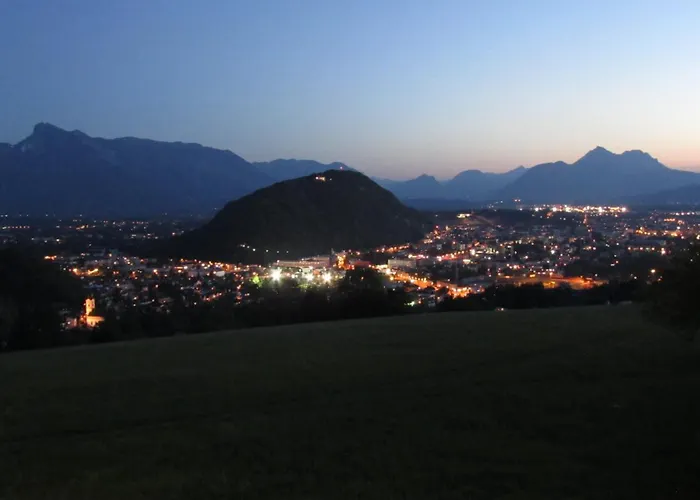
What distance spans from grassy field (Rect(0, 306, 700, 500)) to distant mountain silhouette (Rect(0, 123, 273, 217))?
127 metres

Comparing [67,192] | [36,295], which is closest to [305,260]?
[36,295]

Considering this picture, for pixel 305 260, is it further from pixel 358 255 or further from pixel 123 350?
pixel 123 350

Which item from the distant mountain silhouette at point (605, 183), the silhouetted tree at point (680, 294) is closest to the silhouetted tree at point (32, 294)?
the silhouetted tree at point (680, 294)

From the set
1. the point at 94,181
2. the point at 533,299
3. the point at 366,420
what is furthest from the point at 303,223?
the point at 94,181

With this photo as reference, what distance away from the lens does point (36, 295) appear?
92.9 ft

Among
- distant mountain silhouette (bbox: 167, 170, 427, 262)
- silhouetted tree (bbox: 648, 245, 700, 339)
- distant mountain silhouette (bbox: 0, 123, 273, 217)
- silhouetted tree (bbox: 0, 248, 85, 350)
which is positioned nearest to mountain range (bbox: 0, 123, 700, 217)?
distant mountain silhouette (bbox: 0, 123, 273, 217)

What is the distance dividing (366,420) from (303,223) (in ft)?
181

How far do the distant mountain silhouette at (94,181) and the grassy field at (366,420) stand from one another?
12659 centimetres

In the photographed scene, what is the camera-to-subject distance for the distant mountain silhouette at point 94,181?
141750 mm

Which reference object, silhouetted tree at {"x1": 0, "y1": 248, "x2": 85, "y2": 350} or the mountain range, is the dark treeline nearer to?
silhouetted tree at {"x1": 0, "y1": 248, "x2": 85, "y2": 350}

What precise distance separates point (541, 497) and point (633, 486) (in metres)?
1.01

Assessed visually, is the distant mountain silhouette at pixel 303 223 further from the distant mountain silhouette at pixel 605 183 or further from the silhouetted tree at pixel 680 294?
the distant mountain silhouette at pixel 605 183

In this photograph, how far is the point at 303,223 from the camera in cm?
6328

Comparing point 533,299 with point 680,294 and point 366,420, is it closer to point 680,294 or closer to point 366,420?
point 680,294
